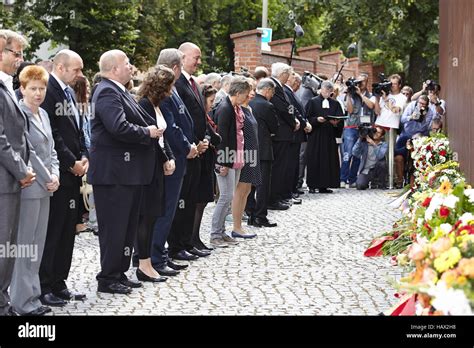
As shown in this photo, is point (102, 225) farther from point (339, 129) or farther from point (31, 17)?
point (31, 17)

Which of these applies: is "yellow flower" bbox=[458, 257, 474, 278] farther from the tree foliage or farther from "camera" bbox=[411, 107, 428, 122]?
the tree foliage

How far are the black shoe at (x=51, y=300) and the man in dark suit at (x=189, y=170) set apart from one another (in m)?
2.76

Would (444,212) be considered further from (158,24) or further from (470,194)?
(158,24)

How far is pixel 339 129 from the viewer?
67.5 ft

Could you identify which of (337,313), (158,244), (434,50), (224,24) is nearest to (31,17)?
(434,50)

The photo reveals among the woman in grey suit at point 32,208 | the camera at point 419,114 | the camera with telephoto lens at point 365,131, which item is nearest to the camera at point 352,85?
the camera with telephoto lens at point 365,131

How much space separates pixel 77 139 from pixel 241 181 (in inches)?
177

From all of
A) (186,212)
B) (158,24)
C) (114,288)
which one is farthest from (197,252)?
(158,24)

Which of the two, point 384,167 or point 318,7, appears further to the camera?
point 318,7

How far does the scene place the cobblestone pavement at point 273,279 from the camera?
27.6ft

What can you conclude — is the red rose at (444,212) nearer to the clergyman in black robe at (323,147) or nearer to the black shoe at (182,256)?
the black shoe at (182,256)

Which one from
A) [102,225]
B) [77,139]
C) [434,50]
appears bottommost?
[102,225]

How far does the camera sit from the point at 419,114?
1927cm

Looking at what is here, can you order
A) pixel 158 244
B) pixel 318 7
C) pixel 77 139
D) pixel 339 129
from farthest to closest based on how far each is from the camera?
1. pixel 318 7
2. pixel 339 129
3. pixel 158 244
4. pixel 77 139
